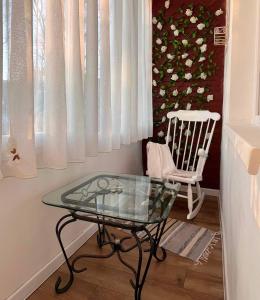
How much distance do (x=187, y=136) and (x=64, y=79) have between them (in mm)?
1818

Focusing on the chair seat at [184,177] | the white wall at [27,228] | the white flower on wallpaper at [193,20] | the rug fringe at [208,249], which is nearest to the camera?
the white wall at [27,228]

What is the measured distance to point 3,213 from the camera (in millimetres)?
1122

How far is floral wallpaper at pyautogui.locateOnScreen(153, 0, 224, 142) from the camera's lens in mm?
2588

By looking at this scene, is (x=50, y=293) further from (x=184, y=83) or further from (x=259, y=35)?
(x=184, y=83)

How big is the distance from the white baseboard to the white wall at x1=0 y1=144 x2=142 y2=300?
2 cm

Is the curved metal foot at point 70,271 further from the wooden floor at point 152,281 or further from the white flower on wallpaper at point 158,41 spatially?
the white flower on wallpaper at point 158,41

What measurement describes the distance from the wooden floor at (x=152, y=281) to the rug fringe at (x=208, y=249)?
0.11 feet

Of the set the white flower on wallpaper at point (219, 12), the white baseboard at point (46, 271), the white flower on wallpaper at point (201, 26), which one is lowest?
the white baseboard at point (46, 271)

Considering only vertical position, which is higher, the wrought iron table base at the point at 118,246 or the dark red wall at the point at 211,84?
the dark red wall at the point at 211,84

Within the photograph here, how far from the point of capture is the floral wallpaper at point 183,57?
259 cm

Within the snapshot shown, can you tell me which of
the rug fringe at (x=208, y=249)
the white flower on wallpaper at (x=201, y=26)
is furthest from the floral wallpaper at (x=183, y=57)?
the rug fringe at (x=208, y=249)

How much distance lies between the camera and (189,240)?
73.5 inches

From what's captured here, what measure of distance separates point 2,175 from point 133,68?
57.8 inches

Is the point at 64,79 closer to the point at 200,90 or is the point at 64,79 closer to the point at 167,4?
the point at 200,90
